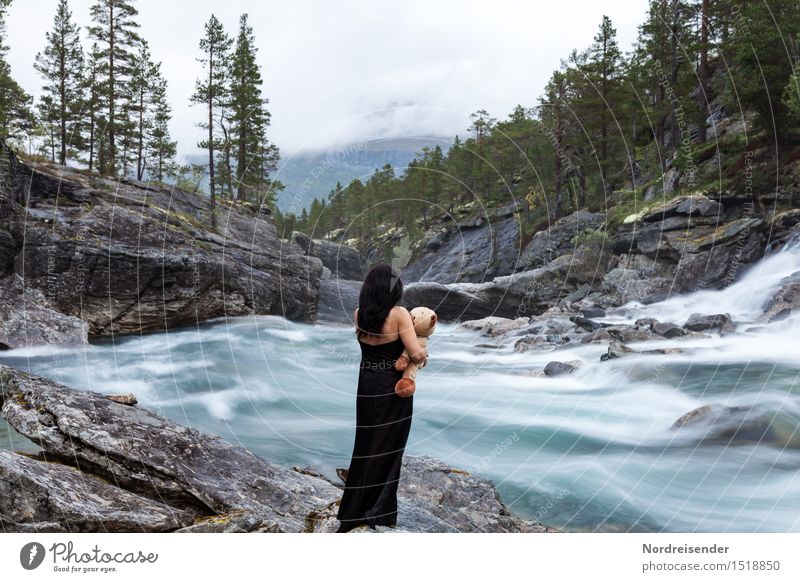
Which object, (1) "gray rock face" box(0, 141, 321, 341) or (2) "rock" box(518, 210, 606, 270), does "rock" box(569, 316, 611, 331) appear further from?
(1) "gray rock face" box(0, 141, 321, 341)

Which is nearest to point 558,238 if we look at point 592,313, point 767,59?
point 592,313

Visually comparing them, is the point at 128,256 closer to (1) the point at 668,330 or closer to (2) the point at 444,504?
(2) the point at 444,504

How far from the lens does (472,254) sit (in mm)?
26234

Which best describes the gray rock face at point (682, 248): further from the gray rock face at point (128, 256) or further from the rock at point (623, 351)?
the gray rock face at point (128, 256)

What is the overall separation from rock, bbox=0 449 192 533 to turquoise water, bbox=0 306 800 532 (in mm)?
976

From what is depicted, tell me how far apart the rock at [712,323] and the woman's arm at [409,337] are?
33.0ft

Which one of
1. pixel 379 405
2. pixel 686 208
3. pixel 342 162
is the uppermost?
pixel 686 208

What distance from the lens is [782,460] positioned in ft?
20.7

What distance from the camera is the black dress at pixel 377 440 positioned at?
3.57m

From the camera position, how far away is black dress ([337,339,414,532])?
3574 mm

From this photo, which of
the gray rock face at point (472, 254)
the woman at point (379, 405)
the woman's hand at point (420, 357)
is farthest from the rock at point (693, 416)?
the gray rock face at point (472, 254)

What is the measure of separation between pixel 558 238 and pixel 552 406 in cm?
1213

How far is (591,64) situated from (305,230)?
1645 cm
